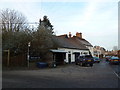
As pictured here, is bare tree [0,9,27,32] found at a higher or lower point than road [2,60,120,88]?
higher

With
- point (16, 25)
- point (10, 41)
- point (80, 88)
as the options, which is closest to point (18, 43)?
point (10, 41)

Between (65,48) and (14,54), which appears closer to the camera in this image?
(14,54)

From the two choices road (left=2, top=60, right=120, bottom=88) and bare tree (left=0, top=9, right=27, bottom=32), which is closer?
road (left=2, top=60, right=120, bottom=88)

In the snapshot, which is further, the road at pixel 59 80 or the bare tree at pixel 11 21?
the bare tree at pixel 11 21

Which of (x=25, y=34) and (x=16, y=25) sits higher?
(x=16, y=25)

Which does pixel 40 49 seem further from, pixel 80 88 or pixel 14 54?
pixel 80 88

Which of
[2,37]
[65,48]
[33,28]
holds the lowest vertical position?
[65,48]

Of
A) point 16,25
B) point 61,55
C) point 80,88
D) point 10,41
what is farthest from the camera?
point 61,55

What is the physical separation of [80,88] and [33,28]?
18.8 meters

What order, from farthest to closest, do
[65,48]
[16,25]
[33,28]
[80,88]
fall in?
[65,48]
[16,25]
[33,28]
[80,88]

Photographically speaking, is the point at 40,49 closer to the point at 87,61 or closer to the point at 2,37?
the point at 2,37

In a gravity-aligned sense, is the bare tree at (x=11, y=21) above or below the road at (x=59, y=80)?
above

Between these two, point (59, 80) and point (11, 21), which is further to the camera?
point (11, 21)

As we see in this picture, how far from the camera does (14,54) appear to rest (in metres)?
22.1
